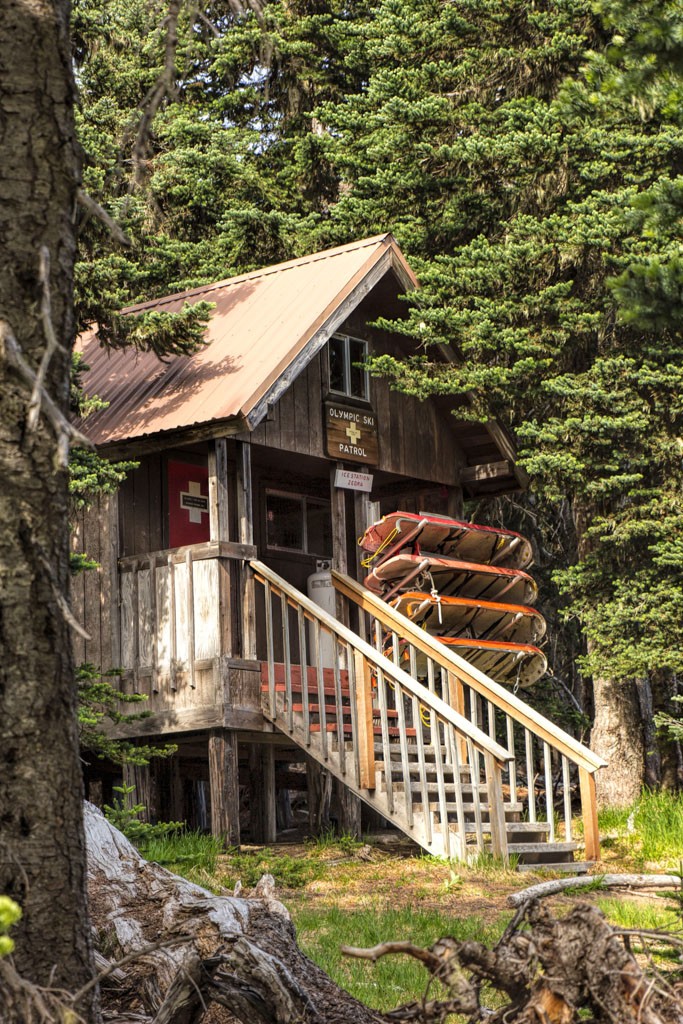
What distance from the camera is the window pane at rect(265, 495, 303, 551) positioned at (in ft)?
54.5

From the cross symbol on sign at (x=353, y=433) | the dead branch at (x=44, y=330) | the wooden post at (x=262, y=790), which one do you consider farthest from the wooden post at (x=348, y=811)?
the dead branch at (x=44, y=330)

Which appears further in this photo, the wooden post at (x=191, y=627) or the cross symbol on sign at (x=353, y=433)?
the cross symbol on sign at (x=353, y=433)

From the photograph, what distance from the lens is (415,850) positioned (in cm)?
1321

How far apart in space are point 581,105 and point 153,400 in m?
6.30

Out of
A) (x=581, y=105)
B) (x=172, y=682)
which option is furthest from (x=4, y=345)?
(x=172, y=682)

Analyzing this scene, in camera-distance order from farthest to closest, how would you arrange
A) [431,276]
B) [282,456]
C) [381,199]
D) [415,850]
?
[381,199]
[431,276]
[282,456]
[415,850]

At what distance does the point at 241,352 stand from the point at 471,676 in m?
4.09

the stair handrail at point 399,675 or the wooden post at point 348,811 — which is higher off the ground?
the stair handrail at point 399,675

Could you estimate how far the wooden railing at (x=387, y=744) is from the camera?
11734 millimetres

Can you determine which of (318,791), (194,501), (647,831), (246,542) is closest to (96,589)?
(194,501)

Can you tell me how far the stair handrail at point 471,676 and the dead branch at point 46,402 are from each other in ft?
28.7

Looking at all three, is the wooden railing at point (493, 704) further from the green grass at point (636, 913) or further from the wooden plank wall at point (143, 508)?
the green grass at point (636, 913)

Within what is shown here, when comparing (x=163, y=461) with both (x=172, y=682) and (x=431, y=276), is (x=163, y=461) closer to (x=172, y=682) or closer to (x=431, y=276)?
(x=172, y=682)

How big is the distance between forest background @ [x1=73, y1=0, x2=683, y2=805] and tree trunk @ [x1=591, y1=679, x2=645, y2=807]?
1.1 inches
